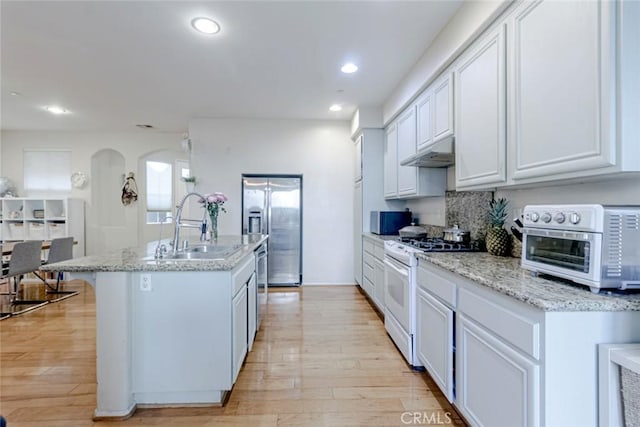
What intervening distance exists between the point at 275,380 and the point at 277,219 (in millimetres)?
2954

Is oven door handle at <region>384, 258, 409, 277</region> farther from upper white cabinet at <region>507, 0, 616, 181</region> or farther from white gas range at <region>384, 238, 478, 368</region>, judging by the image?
upper white cabinet at <region>507, 0, 616, 181</region>

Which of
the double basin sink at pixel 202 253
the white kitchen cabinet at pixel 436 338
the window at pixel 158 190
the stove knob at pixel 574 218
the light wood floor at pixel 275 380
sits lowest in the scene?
the light wood floor at pixel 275 380

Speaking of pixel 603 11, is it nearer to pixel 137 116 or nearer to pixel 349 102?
pixel 349 102

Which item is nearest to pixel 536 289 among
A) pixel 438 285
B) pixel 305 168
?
pixel 438 285

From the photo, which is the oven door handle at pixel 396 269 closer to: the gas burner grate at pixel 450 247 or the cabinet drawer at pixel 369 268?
the gas burner grate at pixel 450 247

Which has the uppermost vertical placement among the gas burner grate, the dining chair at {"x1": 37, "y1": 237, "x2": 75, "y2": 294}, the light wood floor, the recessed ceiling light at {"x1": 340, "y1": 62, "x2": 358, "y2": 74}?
the recessed ceiling light at {"x1": 340, "y1": 62, "x2": 358, "y2": 74}

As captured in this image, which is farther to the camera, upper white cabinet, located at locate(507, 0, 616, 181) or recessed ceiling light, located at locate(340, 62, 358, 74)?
recessed ceiling light, located at locate(340, 62, 358, 74)

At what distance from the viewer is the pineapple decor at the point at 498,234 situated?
2158mm

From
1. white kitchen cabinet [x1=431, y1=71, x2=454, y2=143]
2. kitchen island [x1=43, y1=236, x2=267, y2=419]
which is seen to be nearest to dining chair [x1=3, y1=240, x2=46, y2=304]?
kitchen island [x1=43, y1=236, x2=267, y2=419]

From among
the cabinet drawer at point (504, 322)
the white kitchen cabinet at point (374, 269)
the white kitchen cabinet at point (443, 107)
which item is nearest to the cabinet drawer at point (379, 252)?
the white kitchen cabinet at point (374, 269)

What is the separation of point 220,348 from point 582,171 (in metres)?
2.07

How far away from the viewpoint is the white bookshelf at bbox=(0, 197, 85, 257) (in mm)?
5340

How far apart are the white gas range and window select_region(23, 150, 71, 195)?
20.3 feet

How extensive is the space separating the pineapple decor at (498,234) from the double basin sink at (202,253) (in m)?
1.84
